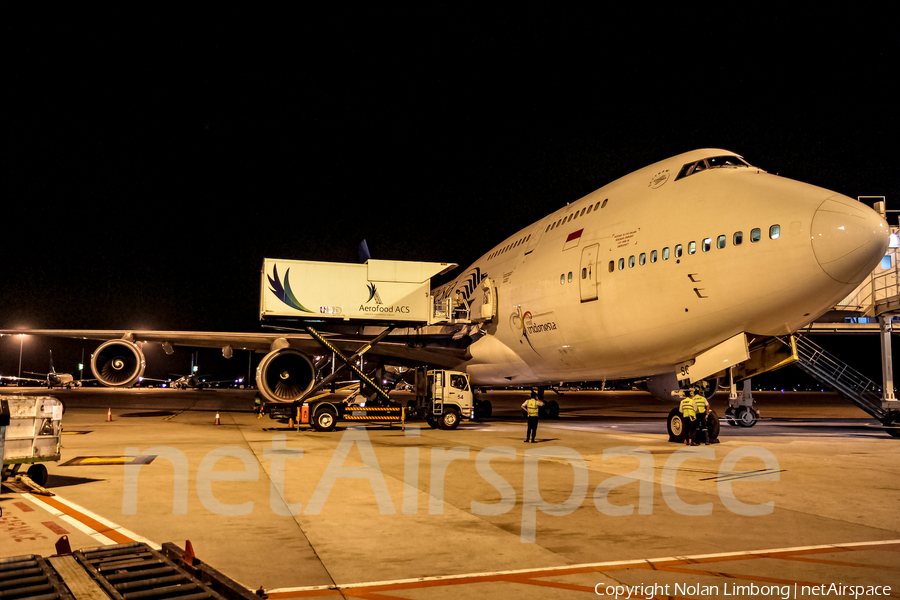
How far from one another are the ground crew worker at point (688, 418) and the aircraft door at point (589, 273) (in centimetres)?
312

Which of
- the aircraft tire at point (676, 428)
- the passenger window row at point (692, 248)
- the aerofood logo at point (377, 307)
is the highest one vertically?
the passenger window row at point (692, 248)

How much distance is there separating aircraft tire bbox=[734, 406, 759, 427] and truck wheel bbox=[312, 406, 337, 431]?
14.2 meters

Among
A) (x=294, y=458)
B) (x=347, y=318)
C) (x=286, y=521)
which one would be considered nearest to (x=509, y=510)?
(x=286, y=521)

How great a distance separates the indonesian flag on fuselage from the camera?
53.9 feet

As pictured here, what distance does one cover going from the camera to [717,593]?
464 cm

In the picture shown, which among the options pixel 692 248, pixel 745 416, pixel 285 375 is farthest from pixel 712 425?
pixel 285 375

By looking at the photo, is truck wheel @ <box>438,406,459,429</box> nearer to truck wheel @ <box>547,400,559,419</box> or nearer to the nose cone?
truck wheel @ <box>547,400,559,419</box>

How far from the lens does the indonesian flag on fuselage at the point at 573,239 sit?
16.4 metres

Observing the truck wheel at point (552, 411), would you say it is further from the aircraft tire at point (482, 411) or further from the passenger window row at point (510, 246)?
the passenger window row at point (510, 246)

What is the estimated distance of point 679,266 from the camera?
13.3 metres

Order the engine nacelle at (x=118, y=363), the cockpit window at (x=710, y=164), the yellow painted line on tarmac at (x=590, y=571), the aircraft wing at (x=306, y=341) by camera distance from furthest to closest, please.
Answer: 1. the engine nacelle at (x=118, y=363)
2. the aircraft wing at (x=306, y=341)
3. the cockpit window at (x=710, y=164)
4. the yellow painted line on tarmac at (x=590, y=571)

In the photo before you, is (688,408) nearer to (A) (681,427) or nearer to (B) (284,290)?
(A) (681,427)

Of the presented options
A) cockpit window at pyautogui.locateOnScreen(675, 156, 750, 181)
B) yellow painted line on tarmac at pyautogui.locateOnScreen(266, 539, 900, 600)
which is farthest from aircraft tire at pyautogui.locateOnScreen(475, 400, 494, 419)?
yellow painted line on tarmac at pyautogui.locateOnScreen(266, 539, 900, 600)

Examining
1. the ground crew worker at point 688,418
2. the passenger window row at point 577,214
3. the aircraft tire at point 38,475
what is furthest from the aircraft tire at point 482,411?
the aircraft tire at point 38,475
